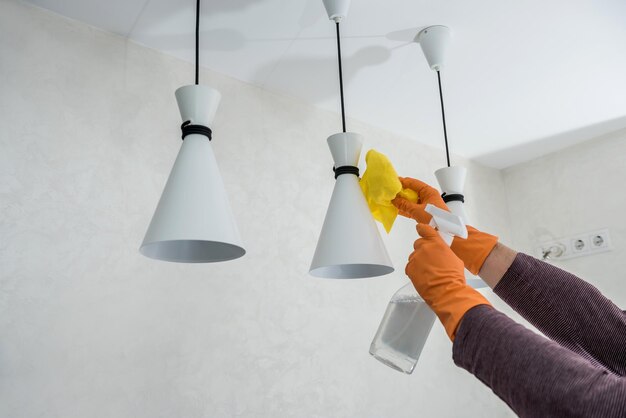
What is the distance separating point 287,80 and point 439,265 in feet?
3.46

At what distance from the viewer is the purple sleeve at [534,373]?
571mm

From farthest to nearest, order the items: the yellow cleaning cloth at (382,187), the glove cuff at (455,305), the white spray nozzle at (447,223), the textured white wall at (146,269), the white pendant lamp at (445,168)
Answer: the white pendant lamp at (445,168) < the textured white wall at (146,269) < the yellow cleaning cloth at (382,187) < the white spray nozzle at (447,223) < the glove cuff at (455,305)

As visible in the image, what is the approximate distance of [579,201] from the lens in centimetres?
215

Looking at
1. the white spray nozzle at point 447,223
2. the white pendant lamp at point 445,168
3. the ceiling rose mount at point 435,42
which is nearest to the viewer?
the white spray nozzle at point 447,223

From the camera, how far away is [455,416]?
1.82 meters

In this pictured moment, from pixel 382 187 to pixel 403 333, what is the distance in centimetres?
27

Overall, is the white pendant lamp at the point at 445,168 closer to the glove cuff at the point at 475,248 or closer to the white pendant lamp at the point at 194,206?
the glove cuff at the point at 475,248

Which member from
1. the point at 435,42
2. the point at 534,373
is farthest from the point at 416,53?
the point at 534,373

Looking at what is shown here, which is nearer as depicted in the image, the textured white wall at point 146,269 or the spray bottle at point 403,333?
the spray bottle at point 403,333

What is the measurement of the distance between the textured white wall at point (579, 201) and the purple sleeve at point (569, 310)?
129 centimetres

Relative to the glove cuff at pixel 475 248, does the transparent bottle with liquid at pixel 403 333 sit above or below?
below

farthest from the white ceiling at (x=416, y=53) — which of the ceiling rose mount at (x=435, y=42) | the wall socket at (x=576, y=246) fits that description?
the wall socket at (x=576, y=246)

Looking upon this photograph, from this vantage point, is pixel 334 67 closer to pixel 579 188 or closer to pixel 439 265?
pixel 439 265

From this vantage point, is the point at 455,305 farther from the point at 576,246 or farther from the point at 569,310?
the point at 576,246
